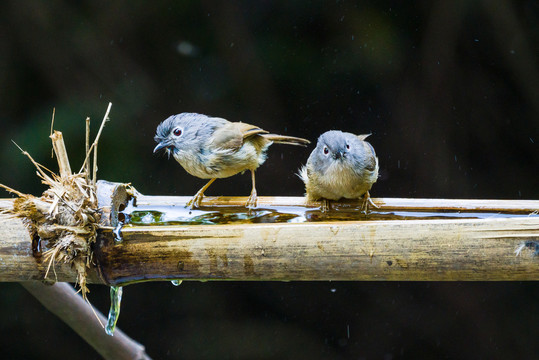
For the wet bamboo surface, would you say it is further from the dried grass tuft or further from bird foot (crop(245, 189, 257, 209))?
bird foot (crop(245, 189, 257, 209))

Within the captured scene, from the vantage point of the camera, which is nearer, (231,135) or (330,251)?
(330,251)

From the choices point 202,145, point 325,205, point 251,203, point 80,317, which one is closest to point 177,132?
point 202,145

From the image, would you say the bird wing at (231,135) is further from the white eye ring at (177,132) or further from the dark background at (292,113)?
the dark background at (292,113)

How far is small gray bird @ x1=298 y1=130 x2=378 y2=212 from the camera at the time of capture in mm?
3246

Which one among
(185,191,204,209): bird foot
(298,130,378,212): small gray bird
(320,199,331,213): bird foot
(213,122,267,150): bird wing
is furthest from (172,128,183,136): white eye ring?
(320,199,331,213): bird foot

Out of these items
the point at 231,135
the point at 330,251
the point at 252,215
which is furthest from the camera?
the point at 231,135

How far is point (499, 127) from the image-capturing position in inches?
202

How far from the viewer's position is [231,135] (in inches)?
136

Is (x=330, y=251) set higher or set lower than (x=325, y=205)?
lower

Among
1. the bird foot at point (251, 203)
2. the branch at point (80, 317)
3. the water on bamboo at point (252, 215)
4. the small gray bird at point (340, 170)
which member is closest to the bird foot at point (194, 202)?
the water on bamboo at point (252, 215)

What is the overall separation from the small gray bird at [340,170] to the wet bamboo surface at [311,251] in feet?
2.82

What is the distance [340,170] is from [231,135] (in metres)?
0.69

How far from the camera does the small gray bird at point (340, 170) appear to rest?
325cm

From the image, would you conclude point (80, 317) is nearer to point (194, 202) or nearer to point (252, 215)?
point (194, 202)
